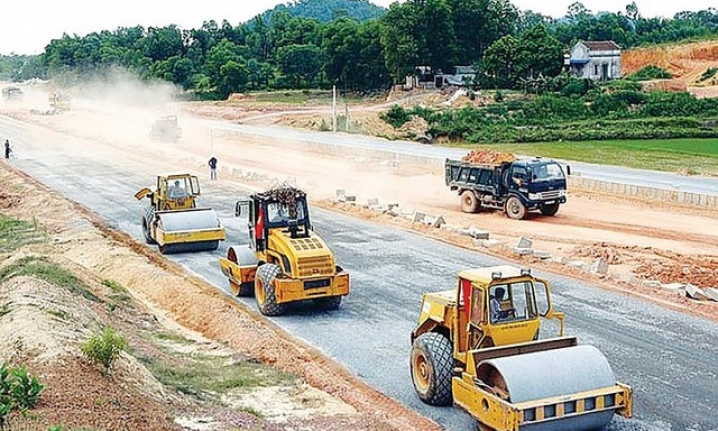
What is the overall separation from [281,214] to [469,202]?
58.2ft

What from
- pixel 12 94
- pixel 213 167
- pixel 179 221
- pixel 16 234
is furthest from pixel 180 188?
pixel 12 94

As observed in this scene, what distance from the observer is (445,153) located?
5878cm

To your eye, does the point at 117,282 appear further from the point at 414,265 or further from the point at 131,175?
the point at 131,175

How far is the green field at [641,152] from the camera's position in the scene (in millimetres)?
51312

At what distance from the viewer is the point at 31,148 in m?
68.2

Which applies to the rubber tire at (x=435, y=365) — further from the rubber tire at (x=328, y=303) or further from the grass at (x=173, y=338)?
the rubber tire at (x=328, y=303)

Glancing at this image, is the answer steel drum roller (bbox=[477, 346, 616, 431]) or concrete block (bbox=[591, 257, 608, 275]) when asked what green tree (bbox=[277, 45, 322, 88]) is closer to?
concrete block (bbox=[591, 257, 608, 275])

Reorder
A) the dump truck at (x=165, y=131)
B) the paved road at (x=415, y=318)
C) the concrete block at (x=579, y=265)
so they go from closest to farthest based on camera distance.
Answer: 1. the paved road at (x=415, y=318)
2. the concrete block at (x=579, y=265)
3. the dump truck at (x=165, y=131)

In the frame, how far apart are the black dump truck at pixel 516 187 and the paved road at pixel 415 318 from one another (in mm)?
5855

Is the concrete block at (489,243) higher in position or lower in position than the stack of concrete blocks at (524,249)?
lower

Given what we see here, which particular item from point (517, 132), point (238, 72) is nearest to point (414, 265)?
point (517, 132)

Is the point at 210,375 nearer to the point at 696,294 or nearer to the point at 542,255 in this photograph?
the point at 696,294

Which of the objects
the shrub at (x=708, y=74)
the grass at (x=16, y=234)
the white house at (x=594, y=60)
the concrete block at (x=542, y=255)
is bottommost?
the grass at (x=16, y=234)

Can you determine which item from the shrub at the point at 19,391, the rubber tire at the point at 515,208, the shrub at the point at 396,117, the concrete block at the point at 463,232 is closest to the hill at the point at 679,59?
the shrub at the point at 396,117
